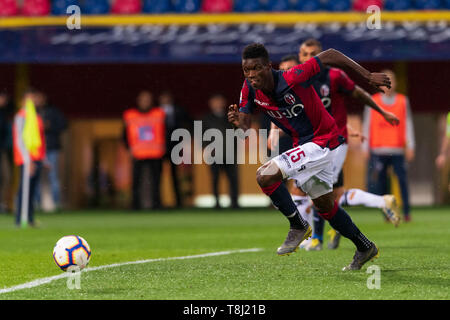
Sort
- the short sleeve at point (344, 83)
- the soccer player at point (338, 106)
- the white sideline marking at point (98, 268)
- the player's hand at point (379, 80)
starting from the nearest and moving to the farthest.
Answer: the white sideline marking at point (98, 268), the player's hand at point (379, 80), the soccer player at point (338, 106), the short sleeve at point (344, 83)

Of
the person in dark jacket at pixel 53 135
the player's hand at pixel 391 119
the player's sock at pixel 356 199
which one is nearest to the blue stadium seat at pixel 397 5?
the person in dark jacket at pixel 53 135

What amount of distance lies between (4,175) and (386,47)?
318 inches

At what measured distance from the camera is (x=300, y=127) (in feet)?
21.1

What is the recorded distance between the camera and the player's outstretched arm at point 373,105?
25.0 feet

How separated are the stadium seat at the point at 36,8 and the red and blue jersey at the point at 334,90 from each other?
36.4ft

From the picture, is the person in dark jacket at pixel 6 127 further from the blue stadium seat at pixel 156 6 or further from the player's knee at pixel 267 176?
the player's knee at pixel 267 176

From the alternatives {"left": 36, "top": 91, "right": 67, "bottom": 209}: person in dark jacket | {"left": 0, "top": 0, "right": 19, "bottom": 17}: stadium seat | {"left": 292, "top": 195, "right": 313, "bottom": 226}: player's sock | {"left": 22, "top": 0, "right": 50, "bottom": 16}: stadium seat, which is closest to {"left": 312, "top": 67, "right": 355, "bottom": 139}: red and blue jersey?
{"left": 292, "top": 195, "right": 313, "bottom": 226}: player's sock

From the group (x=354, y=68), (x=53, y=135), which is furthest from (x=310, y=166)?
(x=53, y=135)

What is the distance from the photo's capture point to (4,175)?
1773 cm

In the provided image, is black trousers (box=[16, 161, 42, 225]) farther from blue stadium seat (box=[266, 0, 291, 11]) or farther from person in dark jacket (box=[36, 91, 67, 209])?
blue stadium seat (box=[266, 0, 291, 11])

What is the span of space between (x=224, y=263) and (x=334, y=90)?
200cm

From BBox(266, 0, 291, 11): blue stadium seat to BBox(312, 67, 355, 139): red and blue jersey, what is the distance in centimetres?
967

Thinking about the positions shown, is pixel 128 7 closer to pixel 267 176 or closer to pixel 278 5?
pixel 278 5

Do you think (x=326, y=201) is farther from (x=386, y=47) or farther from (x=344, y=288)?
(x=386, y=47)
